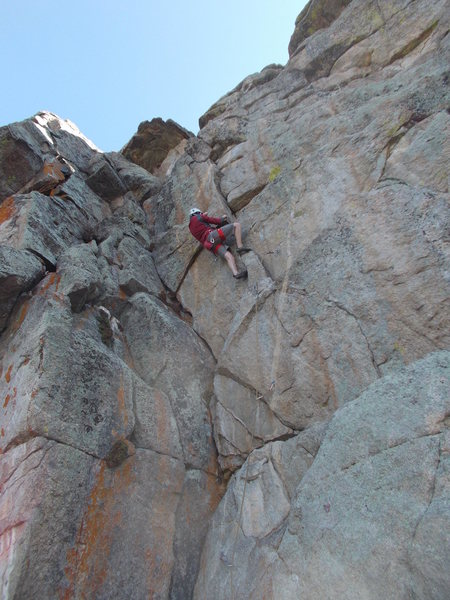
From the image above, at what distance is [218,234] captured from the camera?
34.3 feet

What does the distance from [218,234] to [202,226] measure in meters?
0.71

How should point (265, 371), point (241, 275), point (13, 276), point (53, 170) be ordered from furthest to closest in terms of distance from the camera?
1. point (53, 170)
2. point (241, 275)
3. point (13, 276)
4. point (265, 371)

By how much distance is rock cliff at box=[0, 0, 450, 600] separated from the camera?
5.66 meters

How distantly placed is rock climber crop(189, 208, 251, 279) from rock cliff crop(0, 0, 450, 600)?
377mm

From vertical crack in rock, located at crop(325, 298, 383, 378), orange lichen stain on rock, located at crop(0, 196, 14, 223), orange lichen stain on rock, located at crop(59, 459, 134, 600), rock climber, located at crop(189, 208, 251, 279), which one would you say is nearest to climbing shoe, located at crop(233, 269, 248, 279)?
rock climber, located at crop(189, 208, 251, 279)

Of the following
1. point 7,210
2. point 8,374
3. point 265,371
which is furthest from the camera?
point 7,210

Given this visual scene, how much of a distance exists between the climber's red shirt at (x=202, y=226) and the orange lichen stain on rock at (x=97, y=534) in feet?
19.1

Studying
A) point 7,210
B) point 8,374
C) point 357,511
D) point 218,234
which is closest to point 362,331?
point 357,511

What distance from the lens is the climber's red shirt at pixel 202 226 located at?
426 inches

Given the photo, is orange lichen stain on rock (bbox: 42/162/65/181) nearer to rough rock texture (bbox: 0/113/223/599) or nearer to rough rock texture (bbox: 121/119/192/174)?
rough rock texture (bbox: 0/113/223/599)

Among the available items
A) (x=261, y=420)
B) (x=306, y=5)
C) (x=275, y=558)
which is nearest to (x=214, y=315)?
(x=261, y=420)

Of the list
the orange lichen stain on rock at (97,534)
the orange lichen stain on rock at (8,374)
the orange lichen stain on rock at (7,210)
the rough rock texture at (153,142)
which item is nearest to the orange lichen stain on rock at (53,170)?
the orange lichen stain on rock at (7,210)

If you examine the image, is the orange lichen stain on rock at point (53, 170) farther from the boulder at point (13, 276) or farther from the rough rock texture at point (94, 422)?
the boulder at point (13, 276)

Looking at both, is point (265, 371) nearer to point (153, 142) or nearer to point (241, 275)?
point (241, 275)
